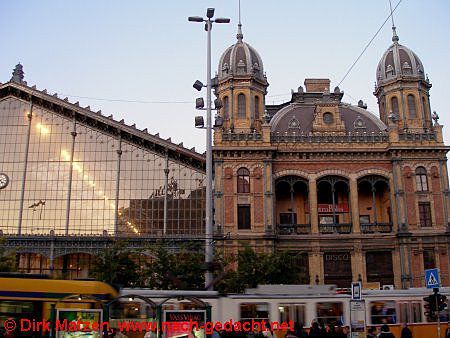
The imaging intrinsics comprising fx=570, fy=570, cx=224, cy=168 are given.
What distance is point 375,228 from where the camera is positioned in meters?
51.3

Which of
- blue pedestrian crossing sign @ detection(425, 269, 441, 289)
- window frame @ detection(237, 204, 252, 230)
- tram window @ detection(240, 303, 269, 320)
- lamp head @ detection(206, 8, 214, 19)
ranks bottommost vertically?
tram window @ detection(240, 303, 269, 320)

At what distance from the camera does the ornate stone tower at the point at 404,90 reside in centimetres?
5394

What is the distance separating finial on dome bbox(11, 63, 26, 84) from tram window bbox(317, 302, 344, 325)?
41924 millimetres

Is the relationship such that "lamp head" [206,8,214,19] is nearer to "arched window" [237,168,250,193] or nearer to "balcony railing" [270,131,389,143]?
"arched window" [237,168,250,193]

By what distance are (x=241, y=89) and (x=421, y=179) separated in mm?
18406

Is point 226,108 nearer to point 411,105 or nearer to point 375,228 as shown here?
point 375,228

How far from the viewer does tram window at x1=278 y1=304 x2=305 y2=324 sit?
2639cm

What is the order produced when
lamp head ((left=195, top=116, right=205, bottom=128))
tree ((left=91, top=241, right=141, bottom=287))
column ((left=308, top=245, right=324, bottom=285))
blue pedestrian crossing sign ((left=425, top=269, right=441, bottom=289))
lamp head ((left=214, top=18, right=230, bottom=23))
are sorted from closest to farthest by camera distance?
blue pedestrian crossing sign ((left=425, top=269, right=441, bottom=289)) < lamp head ((left=195, top=116, right=205, bottom=128)) < lamp head ((left=214, top=18, right=230, bottom=23)) < tree ((left=91, top=241, right=141, bottom=287)) < column ((left=308, top=245, right=324, bottom=285))

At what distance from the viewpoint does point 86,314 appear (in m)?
18.4

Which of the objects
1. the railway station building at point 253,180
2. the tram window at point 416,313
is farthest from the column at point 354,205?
the tram window at point 416,313

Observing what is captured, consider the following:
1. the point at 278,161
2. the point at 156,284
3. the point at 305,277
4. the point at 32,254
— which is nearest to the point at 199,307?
the point at 156,284

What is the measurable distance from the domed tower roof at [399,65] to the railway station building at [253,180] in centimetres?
14

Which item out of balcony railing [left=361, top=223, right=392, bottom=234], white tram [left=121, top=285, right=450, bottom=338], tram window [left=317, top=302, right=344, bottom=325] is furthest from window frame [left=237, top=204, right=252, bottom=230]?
tram window [left=317, top=302, right=344, bottom=325]

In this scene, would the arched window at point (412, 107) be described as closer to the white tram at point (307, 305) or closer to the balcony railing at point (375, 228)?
the balcony railing at point (375, 228)
